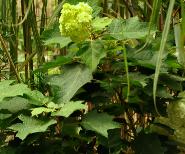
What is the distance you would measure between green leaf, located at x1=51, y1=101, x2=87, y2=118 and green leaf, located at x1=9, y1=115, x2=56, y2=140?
0.03m

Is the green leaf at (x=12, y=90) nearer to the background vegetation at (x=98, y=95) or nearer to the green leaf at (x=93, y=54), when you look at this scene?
the background vegetation at (x=98, y=95)

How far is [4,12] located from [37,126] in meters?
0.44

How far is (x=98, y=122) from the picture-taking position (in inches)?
33.9

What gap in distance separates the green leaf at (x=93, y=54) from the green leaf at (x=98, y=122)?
106mm

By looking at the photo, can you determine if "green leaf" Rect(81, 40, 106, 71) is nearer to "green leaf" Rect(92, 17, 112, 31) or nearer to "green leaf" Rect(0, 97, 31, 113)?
"green leaf" Rect(92, 17, 112, 31)

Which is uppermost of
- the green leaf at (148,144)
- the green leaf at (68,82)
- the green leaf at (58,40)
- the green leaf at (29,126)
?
the green leaf at (58,40)

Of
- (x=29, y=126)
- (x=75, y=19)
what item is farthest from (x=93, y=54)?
(x=29, y=126)

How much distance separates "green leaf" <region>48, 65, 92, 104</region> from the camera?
0.87 m

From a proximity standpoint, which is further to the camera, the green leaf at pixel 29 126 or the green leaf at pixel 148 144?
the green leaf at pixel 148 144

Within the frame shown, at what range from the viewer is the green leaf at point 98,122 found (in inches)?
33.0

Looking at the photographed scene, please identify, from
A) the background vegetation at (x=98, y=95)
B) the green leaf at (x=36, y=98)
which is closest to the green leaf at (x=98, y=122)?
the background vegetation at (x=98, y=95)

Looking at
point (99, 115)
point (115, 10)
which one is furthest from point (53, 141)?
point (115, 10)

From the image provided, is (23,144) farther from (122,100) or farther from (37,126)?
(122,100)

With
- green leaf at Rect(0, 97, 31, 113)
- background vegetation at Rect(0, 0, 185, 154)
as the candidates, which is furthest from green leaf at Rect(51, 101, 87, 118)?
green leaf at Rect(0, 97, 31, 113)
